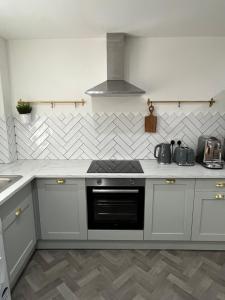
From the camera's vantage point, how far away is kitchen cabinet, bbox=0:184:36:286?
62.7 inches

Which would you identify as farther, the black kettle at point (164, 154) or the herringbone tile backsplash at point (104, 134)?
the herringbone tile backsplash at point (104, 134)

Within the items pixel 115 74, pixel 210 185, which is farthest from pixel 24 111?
pixel 210 185

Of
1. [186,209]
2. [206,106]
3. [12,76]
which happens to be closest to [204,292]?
[186,209]

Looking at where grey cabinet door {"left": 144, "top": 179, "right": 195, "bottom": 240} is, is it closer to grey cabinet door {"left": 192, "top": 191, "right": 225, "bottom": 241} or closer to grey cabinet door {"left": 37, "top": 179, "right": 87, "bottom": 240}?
grey cabinet door {"left": 192, "top": 191, "right": 225, "bottom": 241}

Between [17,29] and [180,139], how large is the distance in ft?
6.85

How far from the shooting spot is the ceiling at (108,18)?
1.52 meters

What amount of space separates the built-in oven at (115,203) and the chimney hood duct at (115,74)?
85 centimetres

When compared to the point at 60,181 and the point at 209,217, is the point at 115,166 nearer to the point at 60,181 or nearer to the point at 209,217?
the point at 60,181

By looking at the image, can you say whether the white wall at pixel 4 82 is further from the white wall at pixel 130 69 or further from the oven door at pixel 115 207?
the oven door at pixel 115 207

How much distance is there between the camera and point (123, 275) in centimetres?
190

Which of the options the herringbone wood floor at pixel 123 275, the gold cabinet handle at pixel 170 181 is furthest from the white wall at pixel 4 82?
the gold cabinet handle at pixel 170 181

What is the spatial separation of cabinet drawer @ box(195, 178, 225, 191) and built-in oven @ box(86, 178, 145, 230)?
0.54 m

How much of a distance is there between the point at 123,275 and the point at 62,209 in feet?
2.75

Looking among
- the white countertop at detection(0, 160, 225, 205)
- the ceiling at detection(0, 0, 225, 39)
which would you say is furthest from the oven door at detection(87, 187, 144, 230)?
the ceiling at detection(0, 0, 225, 39)
